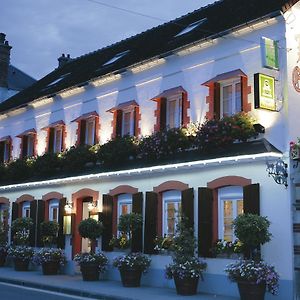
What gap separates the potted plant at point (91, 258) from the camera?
644 inches

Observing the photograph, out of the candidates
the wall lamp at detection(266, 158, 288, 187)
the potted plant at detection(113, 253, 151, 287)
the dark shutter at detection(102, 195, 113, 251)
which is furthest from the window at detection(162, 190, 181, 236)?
the wall lamp at detection(266, 158, 288, 187)

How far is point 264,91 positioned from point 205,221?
12.3 ft

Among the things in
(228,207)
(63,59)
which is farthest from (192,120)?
(63,59)

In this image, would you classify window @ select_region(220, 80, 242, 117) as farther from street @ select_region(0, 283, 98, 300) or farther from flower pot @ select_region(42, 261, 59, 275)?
flower pot @ select_region(42, 261, 59, 275)

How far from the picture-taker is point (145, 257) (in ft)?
50.3

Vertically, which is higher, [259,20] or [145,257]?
[259,20]

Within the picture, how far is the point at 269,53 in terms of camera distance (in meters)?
12.7

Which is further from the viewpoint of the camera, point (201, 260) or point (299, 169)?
point (201, 260)

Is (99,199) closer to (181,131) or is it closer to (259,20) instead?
(181,131)

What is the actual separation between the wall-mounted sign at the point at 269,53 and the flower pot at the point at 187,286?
5488mm

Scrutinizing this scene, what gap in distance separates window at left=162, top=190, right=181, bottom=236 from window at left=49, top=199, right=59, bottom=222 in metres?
5.91

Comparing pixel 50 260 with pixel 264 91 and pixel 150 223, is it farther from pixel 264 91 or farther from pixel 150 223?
pixel 264 91

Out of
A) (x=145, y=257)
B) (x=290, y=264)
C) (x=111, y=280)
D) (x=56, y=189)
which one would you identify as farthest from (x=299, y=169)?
(x=56, y=189)

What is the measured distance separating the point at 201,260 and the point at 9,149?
1305 centimetres
